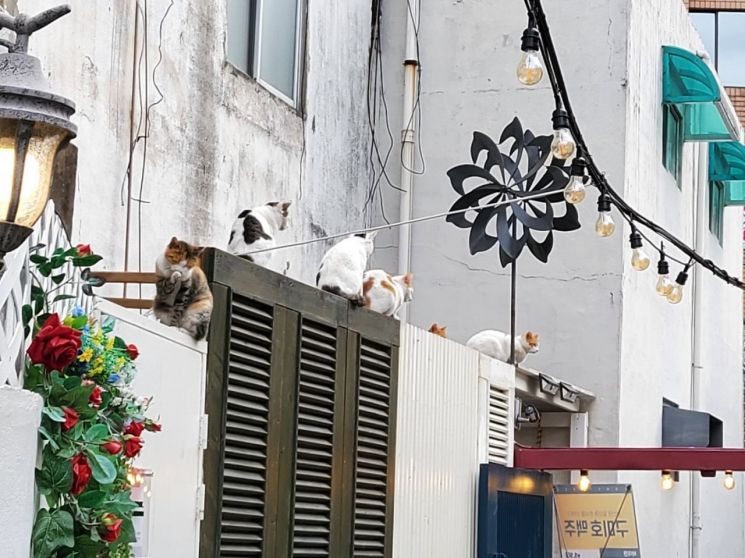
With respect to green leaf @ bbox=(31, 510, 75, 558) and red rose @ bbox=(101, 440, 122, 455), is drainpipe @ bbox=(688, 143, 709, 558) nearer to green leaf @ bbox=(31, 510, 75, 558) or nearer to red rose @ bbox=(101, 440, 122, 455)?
red rose @ bbox=(101, 440, 122, 455)

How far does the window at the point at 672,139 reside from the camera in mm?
15844

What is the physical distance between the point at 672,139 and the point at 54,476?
12477mm

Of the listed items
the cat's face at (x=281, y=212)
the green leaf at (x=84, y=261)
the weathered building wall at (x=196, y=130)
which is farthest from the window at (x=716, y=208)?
the green leaf at (x=84, y=261)

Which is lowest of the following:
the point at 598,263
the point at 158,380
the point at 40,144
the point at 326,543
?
the point at 326,543

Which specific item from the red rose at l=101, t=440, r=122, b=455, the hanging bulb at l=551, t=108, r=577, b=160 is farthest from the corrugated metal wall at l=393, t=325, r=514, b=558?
the red rose at l=101, t=440, r=122, b=455

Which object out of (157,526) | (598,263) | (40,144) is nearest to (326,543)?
(157,526)

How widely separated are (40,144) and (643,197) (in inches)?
439

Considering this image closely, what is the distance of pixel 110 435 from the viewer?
5.07m

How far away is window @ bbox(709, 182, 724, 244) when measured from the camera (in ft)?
64.2

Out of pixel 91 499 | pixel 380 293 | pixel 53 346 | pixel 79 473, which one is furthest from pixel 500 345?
pixel 53 346

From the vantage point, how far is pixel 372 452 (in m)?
9.15

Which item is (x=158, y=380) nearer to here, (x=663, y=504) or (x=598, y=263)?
(x=598, y=263)

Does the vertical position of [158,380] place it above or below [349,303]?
below

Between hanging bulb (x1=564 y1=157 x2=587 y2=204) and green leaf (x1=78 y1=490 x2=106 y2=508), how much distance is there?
5.19 m
